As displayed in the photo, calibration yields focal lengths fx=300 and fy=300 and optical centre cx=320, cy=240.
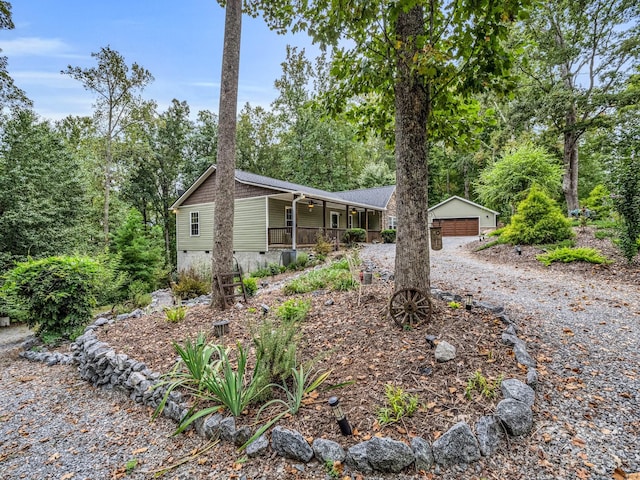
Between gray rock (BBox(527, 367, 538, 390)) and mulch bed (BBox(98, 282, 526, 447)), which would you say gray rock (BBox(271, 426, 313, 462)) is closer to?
mulch bed (BBox(98, 282, 526, 447))

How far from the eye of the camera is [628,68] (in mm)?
13422

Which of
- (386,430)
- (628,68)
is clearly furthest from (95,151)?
(628,68)

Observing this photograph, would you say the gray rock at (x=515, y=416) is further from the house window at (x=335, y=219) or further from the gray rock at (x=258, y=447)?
the house window at (x=335, y=219)

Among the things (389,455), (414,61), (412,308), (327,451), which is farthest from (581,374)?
(414,61)

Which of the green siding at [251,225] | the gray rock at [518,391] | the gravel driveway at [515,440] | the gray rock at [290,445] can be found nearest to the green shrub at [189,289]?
A: the gravel driveway at [515,440]

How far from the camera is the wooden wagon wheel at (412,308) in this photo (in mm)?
3400

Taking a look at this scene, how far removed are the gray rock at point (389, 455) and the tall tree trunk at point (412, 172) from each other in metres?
1.79

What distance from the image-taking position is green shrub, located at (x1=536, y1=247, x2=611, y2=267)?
284 inches

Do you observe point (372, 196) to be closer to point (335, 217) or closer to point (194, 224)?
point (335, 217)

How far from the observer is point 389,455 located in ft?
6.49

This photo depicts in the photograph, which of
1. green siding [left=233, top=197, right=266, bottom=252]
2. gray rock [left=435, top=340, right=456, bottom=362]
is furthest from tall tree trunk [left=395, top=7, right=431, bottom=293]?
green siding [left=233, top=197, right=266, bottom=252]

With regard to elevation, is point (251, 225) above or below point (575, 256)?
above

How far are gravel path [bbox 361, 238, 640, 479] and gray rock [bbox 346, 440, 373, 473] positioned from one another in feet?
3.05

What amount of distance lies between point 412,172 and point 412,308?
5.11 ft
